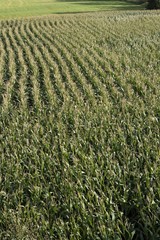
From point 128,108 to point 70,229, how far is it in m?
5.23

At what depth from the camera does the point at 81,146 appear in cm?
763

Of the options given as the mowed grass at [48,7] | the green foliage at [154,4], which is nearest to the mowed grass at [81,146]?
the green foliage at [154,4]

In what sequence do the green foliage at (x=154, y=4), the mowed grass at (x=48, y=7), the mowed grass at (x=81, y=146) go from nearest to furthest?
1. the mowed grass at (x=81, y=146)
2. the green foliage at (x=154, y=4)
3. the mowed grass at (x=48, y=7)

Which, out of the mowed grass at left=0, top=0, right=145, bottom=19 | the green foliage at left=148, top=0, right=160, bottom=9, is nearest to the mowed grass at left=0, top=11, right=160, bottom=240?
the green foliage at left=148, top=0, right=160, bottom=9

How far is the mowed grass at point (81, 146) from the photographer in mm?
5332

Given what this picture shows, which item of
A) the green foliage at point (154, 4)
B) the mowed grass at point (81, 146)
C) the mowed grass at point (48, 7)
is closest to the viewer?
the mowed grass at point (81, 146)

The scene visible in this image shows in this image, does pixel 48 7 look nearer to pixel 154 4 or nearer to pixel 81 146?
pixel 154 4

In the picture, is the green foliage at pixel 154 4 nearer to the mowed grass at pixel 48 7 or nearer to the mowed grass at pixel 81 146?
the mowed grass at pixel 48 7

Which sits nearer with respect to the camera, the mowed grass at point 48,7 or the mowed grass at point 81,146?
the mowed grass at point 81,146

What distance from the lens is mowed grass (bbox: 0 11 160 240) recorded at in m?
5.33

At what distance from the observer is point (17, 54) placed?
1872cm

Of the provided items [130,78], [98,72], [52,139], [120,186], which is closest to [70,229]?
[120,186]

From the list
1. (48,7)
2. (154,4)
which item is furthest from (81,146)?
(48,7)

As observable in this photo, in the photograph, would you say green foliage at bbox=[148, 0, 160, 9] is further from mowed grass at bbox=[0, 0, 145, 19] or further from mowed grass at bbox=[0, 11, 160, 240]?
mowed grass at bbox=[0, 11, 160, 240]
